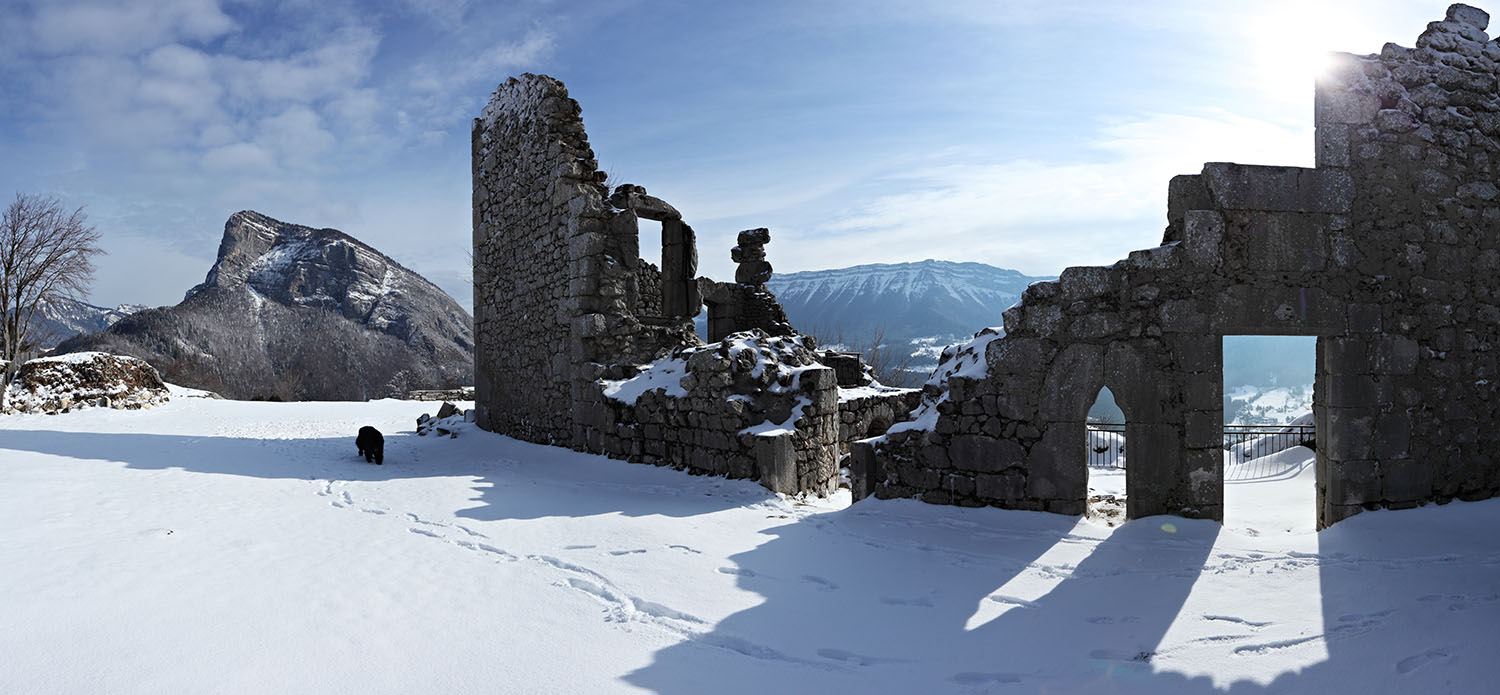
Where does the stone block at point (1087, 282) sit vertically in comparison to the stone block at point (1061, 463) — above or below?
above

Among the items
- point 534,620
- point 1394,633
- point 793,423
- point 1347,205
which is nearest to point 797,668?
point 534,620

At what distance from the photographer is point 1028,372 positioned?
6.64 meters

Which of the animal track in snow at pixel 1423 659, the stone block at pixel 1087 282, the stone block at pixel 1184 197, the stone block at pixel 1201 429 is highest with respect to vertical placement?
the stone block at pixel 1184 197

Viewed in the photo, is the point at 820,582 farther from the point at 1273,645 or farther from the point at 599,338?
the point at 599,338

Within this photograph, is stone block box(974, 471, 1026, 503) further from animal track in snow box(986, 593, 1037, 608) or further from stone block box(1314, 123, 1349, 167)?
stone block box(1314, 123, 1349, 167)

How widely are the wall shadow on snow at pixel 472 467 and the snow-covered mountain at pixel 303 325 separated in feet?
86.0

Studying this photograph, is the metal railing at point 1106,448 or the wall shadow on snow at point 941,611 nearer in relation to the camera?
the wall shadow on snow at point 941,611

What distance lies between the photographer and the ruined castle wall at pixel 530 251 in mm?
11734

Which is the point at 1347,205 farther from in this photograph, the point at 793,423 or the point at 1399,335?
the point at 793,423

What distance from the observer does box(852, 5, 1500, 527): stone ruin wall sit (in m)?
6.32

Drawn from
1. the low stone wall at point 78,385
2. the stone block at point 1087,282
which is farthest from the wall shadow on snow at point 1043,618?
the low stone wall at point 78,385

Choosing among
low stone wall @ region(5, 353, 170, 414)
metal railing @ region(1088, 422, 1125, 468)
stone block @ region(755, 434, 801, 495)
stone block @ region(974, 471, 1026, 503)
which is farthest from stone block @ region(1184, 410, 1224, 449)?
low stone wall @ region(5, 353, 170, 414)

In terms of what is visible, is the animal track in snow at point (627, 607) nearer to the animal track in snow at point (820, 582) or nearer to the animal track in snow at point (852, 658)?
the animal track in snow at point (852, 658)

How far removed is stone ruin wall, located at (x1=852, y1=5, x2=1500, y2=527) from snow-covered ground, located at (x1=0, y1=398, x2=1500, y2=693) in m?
0.42
